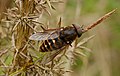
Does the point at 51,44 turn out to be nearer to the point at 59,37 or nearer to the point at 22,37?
the point at 59,37

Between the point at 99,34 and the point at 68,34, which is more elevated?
the point at 68,34

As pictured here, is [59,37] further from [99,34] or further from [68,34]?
[99,34]

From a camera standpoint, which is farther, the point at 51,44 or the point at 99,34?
the point at 99,34

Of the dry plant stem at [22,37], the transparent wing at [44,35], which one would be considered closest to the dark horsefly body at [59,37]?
the transparent wing at [44,35]

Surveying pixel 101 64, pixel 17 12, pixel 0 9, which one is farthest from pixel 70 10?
pixel 17 12

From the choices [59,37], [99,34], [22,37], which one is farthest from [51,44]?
[99,34]

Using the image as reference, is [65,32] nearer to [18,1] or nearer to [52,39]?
[52,39]

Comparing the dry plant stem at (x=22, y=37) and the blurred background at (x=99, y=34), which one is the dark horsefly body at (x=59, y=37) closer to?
the dry plant stem at (x=22, y=37)

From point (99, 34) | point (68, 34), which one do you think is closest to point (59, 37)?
point (68, 34)
